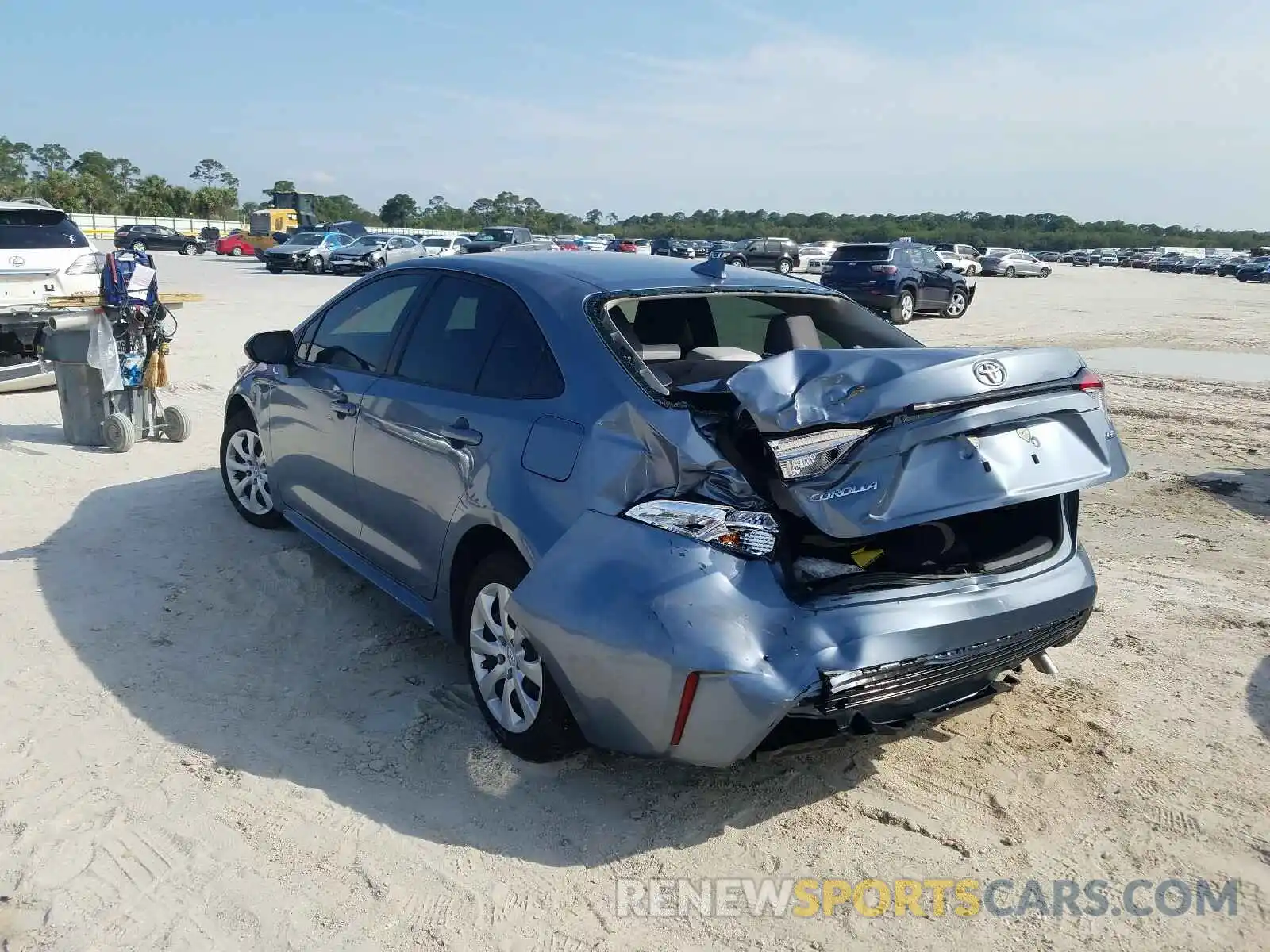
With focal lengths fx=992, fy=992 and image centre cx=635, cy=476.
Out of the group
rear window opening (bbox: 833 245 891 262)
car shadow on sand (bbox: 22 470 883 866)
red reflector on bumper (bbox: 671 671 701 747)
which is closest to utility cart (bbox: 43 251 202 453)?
car shadow on sand (bbox: 22 470 883 866)

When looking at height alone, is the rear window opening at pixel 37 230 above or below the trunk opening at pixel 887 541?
above

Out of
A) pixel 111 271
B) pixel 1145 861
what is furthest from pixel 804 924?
pixel 111 271

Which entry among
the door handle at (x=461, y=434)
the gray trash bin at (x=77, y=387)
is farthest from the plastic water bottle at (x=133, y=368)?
the door handle at (x=461, y=434)

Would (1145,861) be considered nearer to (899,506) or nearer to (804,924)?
(804,924)

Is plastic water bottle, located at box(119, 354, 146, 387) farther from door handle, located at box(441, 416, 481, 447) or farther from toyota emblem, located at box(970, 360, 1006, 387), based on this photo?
toyota emblem, located at box(970, 360, 1006, 387)

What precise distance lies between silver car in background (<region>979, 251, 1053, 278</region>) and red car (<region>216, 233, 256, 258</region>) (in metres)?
35.1

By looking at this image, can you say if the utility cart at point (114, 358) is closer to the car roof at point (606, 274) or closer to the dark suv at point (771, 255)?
the car roof at point (606, 274)

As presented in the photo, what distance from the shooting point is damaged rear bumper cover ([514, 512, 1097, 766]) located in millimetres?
2682

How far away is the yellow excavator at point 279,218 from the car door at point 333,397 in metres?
41.0

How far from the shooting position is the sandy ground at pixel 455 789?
2674mm

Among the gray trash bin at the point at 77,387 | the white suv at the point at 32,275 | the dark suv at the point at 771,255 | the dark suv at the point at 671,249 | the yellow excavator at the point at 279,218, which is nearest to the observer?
the gray trash bin at the point at 77,387

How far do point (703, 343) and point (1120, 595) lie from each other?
263cm

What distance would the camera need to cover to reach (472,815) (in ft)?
10.3

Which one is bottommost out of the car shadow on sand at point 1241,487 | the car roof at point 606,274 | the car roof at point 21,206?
the car shadow on sand at point 1241,487
